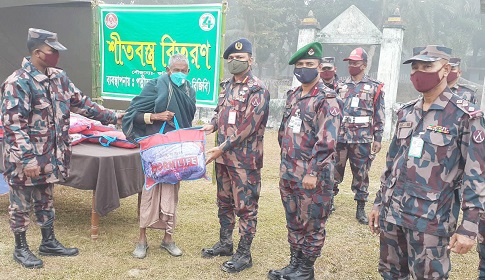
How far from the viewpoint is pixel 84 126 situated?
436 cm

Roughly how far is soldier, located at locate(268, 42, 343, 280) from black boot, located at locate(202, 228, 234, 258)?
0.68 m

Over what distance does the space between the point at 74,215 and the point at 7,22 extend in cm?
406

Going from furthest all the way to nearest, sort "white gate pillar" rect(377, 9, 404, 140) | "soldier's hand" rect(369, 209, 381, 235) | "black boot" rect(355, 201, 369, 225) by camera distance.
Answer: "white gate pillar" rect(377, 9, 404, 140) → "black boot" rect(355, 201, 369, 225) → "soldier's hand" rect(369, 209, 381, 235)

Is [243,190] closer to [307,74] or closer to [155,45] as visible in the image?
[307,74]

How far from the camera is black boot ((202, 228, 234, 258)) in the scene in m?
3.76

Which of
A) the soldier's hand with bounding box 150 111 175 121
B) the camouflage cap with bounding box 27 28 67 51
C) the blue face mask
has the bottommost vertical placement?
the soldier's hand with bounding box 150 111 175 121

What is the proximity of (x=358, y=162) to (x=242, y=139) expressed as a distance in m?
2.10

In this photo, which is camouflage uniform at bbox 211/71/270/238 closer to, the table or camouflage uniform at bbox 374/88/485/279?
the table

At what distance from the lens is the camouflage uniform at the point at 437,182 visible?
215 centimetres

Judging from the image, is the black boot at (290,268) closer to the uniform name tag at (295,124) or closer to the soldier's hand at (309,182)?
the soldier's hand at (309,182)

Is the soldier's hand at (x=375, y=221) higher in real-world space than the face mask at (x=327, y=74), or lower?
lower

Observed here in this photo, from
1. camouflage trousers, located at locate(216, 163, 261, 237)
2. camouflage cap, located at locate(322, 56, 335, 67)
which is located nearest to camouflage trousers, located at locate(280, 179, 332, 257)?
camouflage trousers, located at locate(216, 163, 261, 237)

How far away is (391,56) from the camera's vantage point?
1289 cm

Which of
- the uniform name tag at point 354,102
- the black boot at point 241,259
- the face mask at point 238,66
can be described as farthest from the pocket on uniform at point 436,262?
the uniform name tag at point 354,102
